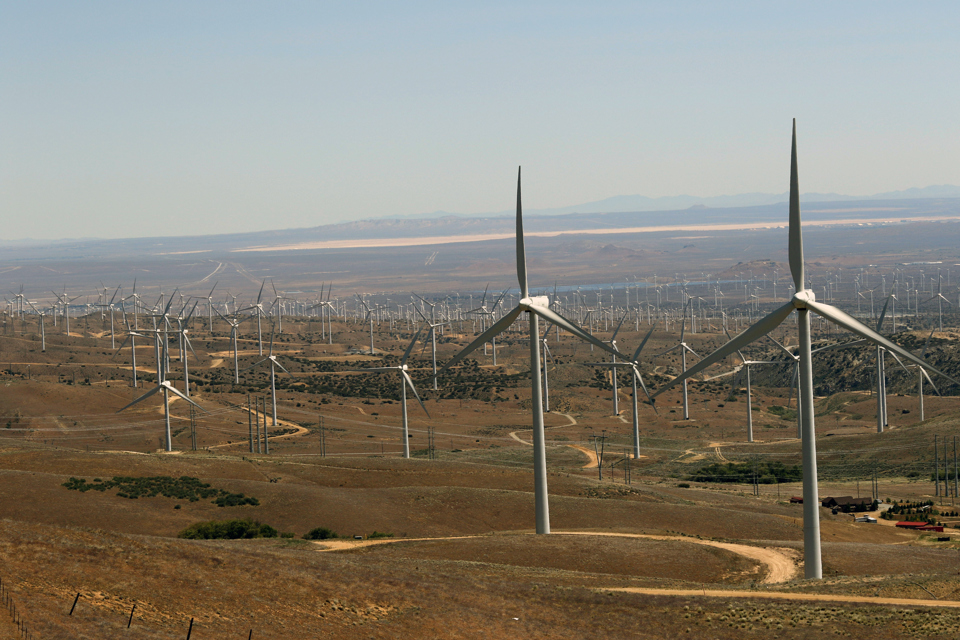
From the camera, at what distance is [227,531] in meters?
57.2

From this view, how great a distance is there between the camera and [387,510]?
65375 millimetres

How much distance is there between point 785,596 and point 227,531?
3438cm

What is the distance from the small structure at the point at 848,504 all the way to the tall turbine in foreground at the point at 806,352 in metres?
37.9

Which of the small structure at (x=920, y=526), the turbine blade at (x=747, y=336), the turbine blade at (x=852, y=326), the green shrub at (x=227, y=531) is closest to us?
the turbine blade at (x=852, y=326)

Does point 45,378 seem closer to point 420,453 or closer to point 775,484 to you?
point 420,453

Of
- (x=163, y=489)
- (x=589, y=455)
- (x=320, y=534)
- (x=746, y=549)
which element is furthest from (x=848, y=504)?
(x=163, y=489)

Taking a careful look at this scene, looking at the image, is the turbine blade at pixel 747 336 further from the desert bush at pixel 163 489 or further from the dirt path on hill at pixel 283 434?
the dirt path on hill at pixel 283 434

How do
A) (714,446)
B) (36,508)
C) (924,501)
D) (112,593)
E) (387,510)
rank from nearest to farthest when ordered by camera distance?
(112,593), (36,508), (387,510), (924,501), (714,446)

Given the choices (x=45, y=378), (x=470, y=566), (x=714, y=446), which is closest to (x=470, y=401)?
(x=714, y=446)

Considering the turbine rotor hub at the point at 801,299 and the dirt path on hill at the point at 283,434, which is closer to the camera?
the turbine rotor hub at the point at 801,299

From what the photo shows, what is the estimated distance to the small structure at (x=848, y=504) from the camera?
76062 mm

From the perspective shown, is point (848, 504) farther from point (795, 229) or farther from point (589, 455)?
point (795, 229)

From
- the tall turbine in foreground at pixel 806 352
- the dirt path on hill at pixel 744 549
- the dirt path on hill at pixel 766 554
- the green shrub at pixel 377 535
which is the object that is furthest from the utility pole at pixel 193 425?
the tall turbine in foreground at pixel 806 352

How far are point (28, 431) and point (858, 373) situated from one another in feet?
473
